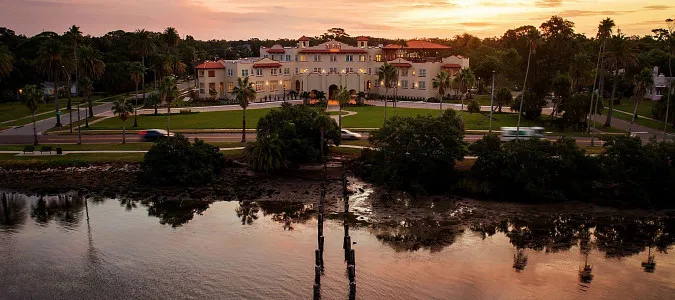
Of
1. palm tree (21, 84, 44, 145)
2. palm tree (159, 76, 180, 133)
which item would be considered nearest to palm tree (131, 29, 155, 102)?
palm tree (159, 76, 180, 133)

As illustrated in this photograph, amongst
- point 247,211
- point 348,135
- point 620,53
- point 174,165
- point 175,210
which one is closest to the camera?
point 247,211

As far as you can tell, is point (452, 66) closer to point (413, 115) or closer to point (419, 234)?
point (413, 115)

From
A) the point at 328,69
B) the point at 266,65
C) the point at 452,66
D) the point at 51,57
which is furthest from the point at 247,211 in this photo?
the point at 452,66

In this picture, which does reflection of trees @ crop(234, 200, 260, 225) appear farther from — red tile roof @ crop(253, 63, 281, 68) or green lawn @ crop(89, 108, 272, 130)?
red tile roof @ crop(253, 63, 281, 68)

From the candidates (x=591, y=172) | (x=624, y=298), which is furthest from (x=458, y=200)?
(x=624, y=298)

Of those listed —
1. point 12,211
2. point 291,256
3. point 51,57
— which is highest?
point 51,57

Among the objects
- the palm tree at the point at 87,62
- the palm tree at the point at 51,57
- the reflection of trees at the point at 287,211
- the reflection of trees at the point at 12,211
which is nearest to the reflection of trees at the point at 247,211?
the reflection of trees at the point at 287,211

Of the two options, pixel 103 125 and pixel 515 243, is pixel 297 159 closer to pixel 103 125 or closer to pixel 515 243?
pixel 515 243
